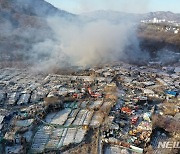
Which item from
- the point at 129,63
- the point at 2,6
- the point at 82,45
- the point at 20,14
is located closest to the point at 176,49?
the point at 129,63

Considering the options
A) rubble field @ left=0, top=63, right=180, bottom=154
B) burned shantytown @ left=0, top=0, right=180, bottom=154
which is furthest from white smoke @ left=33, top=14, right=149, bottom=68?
rubble field @ left=0, top=63, right=180, bottom=154

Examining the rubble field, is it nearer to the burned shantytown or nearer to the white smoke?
the burned shantytown

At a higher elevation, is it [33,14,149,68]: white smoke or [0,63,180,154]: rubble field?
[33,14,149,68]: white smoke

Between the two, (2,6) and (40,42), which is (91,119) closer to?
(40,42)

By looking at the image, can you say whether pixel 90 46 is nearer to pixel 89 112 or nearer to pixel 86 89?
pixel 86 89

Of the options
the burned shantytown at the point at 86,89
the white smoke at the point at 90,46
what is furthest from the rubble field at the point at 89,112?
the white smoke at the point at 90,46

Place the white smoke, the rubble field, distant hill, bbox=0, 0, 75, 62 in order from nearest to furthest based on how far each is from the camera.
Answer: the rubble field < the white smoke < distant hill, bbox=0, 0, 75, 62

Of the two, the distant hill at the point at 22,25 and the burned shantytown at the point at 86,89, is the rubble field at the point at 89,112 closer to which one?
the burned shantytown at the point at 86,89
